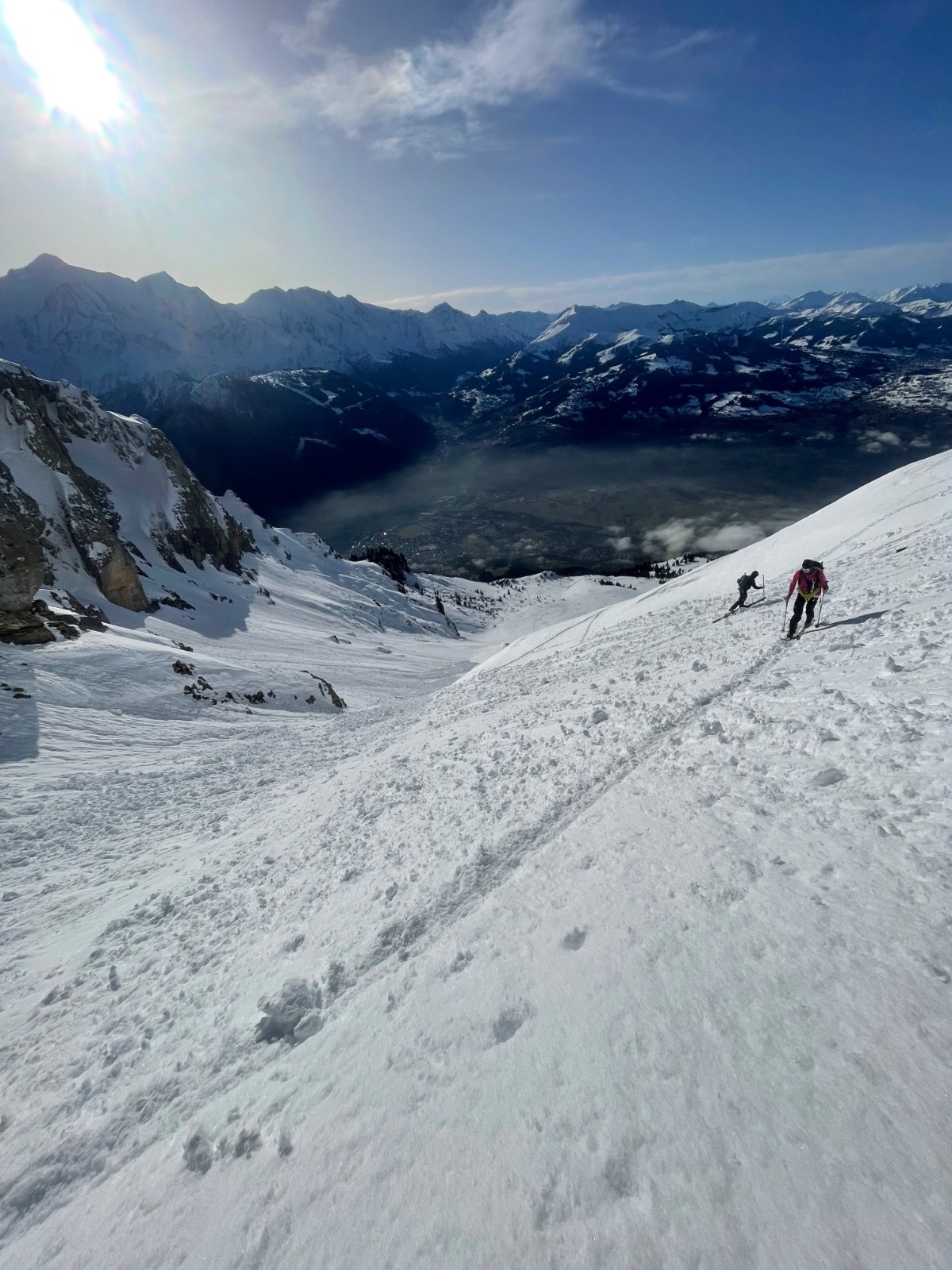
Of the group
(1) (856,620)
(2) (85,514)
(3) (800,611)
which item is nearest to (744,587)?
(3) (800,611)

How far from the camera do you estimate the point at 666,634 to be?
21.0 meters

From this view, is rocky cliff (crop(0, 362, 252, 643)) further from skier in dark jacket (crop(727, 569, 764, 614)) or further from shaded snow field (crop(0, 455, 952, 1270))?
skier in dark jacket (crop(727, 569, 764, 614))

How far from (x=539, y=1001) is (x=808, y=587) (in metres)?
11.5

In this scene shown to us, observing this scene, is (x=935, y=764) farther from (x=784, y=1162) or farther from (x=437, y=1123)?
(x=437, y=1123)

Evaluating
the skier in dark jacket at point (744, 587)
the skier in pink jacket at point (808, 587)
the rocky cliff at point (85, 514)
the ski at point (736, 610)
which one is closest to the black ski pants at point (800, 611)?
the skier in pink jacket at point (808, 587)

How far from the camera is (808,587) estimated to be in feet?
42.2

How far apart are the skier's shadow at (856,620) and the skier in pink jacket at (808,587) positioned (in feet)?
1.27

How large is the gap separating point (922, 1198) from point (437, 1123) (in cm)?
319

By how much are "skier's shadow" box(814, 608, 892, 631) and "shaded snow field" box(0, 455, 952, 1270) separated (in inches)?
6.2

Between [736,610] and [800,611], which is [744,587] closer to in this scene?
[736,610]

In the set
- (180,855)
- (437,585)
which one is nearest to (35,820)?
(180,855)

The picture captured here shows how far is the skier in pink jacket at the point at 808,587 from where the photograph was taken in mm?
12836

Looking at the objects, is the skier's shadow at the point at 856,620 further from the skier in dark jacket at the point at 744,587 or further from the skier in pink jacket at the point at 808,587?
the skier in dark jacket at the point at 744,587

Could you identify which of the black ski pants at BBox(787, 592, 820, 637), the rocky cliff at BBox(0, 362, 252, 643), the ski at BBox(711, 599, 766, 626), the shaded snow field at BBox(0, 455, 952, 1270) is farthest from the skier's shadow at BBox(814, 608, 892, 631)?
the rocky cliff at BBox(0, 362, 252, 643)
